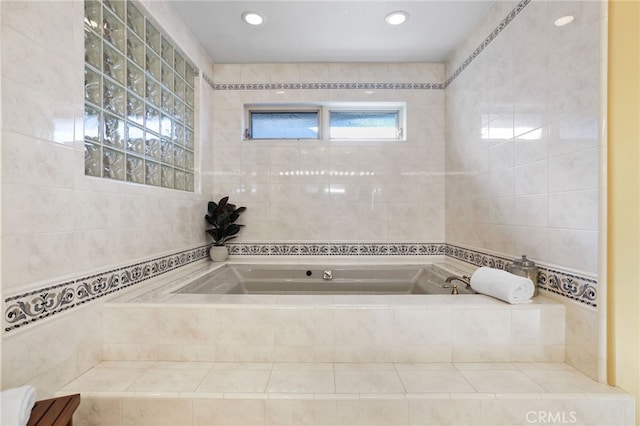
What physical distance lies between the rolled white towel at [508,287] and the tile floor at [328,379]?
0.30m

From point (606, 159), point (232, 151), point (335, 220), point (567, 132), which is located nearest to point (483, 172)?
point (567, 132)

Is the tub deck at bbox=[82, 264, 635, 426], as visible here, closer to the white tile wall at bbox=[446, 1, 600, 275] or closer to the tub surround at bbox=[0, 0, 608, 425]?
the tub surround at bbox=[0, 0, 608, 425]

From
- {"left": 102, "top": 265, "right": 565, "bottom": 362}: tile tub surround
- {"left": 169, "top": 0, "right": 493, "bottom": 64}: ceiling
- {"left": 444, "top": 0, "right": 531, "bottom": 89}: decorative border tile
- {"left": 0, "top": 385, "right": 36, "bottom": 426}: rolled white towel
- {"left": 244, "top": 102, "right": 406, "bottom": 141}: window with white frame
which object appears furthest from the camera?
{"left": 244, "top": 102, "right": 406, "bottom": 141}: window with white frame

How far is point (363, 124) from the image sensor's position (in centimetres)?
288

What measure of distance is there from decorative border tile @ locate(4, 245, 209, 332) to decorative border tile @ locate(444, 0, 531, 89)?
2663 mm

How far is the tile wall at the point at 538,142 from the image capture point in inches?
48.4

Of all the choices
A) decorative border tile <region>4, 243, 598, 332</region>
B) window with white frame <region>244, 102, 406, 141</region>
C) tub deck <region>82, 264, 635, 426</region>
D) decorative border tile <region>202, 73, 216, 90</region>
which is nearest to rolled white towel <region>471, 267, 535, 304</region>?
tub deck <region>82, 264, 635, 426</region>

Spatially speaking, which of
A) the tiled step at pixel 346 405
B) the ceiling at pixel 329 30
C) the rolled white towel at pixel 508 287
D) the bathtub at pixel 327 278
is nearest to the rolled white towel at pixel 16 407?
the tiled step at pixel 346 405

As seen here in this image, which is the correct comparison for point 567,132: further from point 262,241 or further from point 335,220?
point 262,241

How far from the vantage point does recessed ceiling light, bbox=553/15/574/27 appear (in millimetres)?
1316

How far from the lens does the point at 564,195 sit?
135 centimetres

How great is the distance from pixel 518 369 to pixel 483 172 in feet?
4.30

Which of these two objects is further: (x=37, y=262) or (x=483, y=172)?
(x=483, y=172)

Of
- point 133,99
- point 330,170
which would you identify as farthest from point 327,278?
point 133,99
